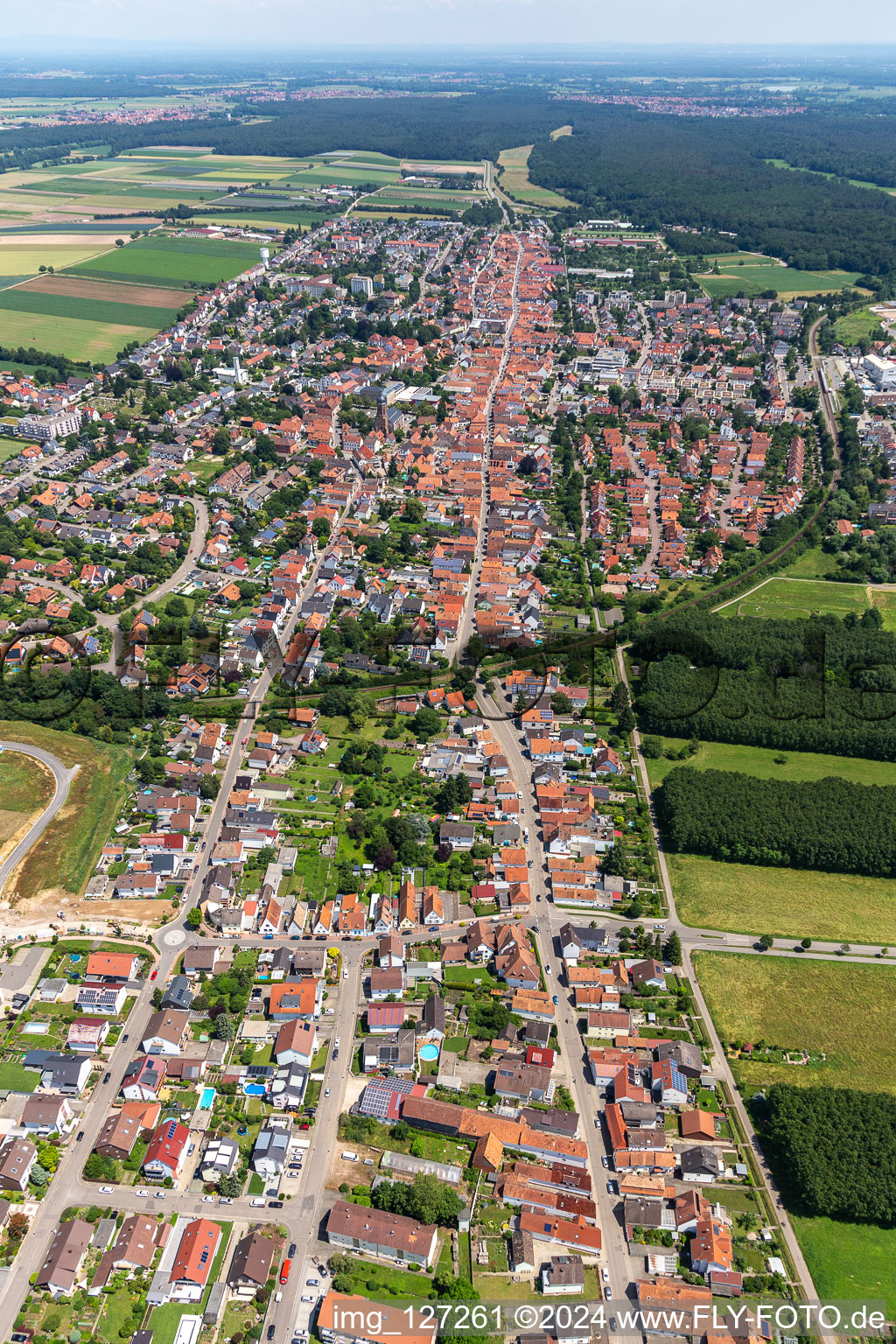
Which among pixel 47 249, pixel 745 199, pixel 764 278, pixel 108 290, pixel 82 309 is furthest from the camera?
pixel 745 199

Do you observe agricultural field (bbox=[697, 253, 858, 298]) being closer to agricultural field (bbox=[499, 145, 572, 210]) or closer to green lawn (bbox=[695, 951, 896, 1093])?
agricultural field (bbox=[499, 145, 572, 210])

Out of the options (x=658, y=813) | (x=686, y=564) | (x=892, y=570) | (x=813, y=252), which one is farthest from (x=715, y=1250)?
(x=813, y=252)

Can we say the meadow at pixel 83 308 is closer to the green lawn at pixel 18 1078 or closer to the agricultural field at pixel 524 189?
the agricultural field at pixel 524 189

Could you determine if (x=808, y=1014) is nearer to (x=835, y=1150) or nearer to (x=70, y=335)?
(x=835, y=1150)

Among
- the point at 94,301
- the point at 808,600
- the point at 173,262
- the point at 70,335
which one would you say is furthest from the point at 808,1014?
the point at 173,262

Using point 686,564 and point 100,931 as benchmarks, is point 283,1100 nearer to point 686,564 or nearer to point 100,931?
point 100,931

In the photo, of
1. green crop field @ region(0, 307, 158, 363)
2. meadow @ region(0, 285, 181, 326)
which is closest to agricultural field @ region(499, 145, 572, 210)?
meadow @ region(0, 285, 181, 326)

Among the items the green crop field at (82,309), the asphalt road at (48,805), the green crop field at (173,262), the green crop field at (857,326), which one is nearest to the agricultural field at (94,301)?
the green crop field at (82,309)
